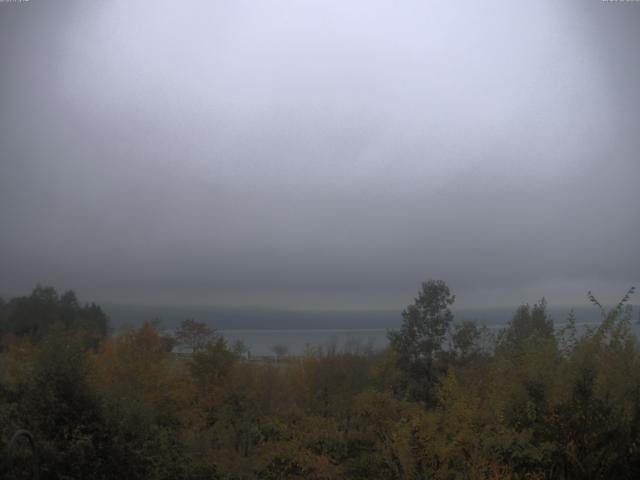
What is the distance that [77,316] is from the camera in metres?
31.3

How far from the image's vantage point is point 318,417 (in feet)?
78.3

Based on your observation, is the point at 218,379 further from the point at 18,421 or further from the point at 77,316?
the point at 18,421

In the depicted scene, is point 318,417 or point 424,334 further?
point 424,334

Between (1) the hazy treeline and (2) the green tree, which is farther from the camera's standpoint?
(2) the green tree

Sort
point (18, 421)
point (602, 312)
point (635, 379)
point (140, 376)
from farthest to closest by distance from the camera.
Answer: point (140, 376), point (602, 312), point (635, 379), point (18, 421)

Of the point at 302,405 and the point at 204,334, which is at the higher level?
the point at 204,334

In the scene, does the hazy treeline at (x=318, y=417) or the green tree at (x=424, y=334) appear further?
the green tree at (x=424, y=334)

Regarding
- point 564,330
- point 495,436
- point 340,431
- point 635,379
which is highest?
point 564,330

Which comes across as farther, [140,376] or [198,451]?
[140,376]

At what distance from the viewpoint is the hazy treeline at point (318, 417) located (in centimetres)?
1360

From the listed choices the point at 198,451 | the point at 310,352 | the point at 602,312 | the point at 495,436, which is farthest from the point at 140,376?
the point at 602,312

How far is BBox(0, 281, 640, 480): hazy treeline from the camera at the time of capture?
13602mm

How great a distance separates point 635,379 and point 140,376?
15630mm

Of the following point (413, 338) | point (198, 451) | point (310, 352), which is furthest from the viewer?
point (413, 338)
